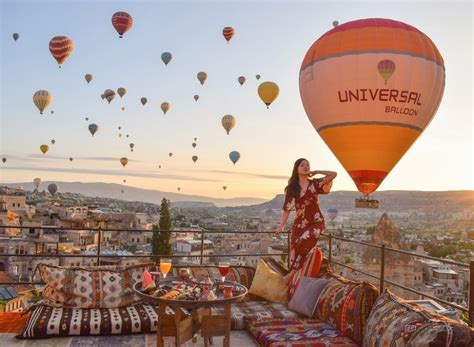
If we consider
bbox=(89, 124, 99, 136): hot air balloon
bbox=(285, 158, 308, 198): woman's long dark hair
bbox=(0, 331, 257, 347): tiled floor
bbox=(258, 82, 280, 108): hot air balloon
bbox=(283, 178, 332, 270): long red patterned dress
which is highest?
bbox=(89, 124, 99, 136): hot air balloon

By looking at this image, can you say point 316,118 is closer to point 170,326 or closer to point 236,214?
point 170,326

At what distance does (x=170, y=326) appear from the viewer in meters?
3.52

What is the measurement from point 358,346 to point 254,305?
128 centimetres

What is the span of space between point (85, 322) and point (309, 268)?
6.31ft

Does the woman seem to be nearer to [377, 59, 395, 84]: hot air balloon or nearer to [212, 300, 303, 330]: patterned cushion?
[212, 300, 303, 330]: patterned cushion

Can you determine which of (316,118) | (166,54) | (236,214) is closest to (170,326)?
(316,118)

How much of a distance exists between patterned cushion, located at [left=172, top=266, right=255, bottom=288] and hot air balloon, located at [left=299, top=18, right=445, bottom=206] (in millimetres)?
3264

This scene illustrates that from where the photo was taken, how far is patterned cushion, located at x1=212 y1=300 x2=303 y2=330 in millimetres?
4086

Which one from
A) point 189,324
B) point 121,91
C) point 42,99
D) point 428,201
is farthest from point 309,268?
point 428,201

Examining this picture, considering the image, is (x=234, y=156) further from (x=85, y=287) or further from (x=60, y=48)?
(x=85, y=287)

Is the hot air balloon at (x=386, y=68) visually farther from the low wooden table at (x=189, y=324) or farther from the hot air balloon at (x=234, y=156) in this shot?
the hot air balloon at (x=234, y=156)

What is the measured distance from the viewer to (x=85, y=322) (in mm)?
3785

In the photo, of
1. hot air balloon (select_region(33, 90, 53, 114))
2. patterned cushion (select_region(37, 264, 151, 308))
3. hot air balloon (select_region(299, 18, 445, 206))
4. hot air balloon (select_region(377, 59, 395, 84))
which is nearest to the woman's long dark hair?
patterned cushion (select_region(37, 264, 151, 308))

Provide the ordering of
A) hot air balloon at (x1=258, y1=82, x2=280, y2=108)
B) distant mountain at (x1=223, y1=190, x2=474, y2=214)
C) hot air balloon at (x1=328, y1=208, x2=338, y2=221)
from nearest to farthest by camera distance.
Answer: hot air balloon at (x1=258, y1=82, x2=280, y2=108)
hot air balloon at (x1=328, y1=208, x2=338, y2=221)
distant mountain at (x1=223, y1=190, x2=474, y2=214)
